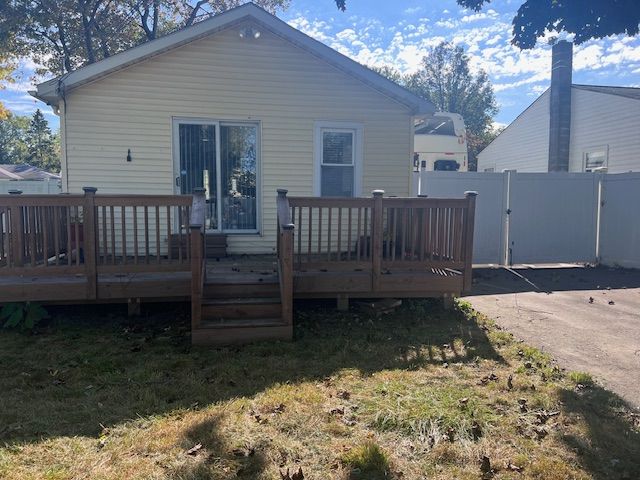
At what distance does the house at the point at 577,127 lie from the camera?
14328mm

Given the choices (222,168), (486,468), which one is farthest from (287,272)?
(222,168)

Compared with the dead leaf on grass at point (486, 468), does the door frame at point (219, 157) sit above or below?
above

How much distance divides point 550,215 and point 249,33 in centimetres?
730

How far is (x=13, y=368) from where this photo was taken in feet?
14.3

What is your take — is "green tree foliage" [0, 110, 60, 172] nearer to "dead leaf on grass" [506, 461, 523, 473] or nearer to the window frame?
the window frame

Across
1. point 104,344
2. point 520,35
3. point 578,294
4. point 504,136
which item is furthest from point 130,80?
point 504,136

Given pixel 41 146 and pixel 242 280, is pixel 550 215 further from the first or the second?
pixel 41 146

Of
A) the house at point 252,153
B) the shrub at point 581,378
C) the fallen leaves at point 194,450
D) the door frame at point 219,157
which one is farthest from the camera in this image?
the door frame at point 219,157

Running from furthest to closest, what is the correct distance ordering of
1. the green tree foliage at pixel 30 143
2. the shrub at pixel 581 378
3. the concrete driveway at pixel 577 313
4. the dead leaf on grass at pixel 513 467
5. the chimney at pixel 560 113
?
the green tree foliage at pixel 30 143
the chimney at pixel 560 113
the concrete driveway at pixel 577 313
the shrub at pixel 581 378
the dead leaf on grass at pixel 513 467

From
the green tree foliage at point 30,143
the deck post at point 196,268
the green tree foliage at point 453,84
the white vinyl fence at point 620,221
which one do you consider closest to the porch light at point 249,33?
the deck post at point 196,268

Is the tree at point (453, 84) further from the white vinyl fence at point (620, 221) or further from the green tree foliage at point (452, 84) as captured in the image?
the white vinyl fence at point (620, 221)

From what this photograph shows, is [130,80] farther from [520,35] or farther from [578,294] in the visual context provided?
[578,294]

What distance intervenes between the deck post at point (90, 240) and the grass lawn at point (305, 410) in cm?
58

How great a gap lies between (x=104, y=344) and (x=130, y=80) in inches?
179
